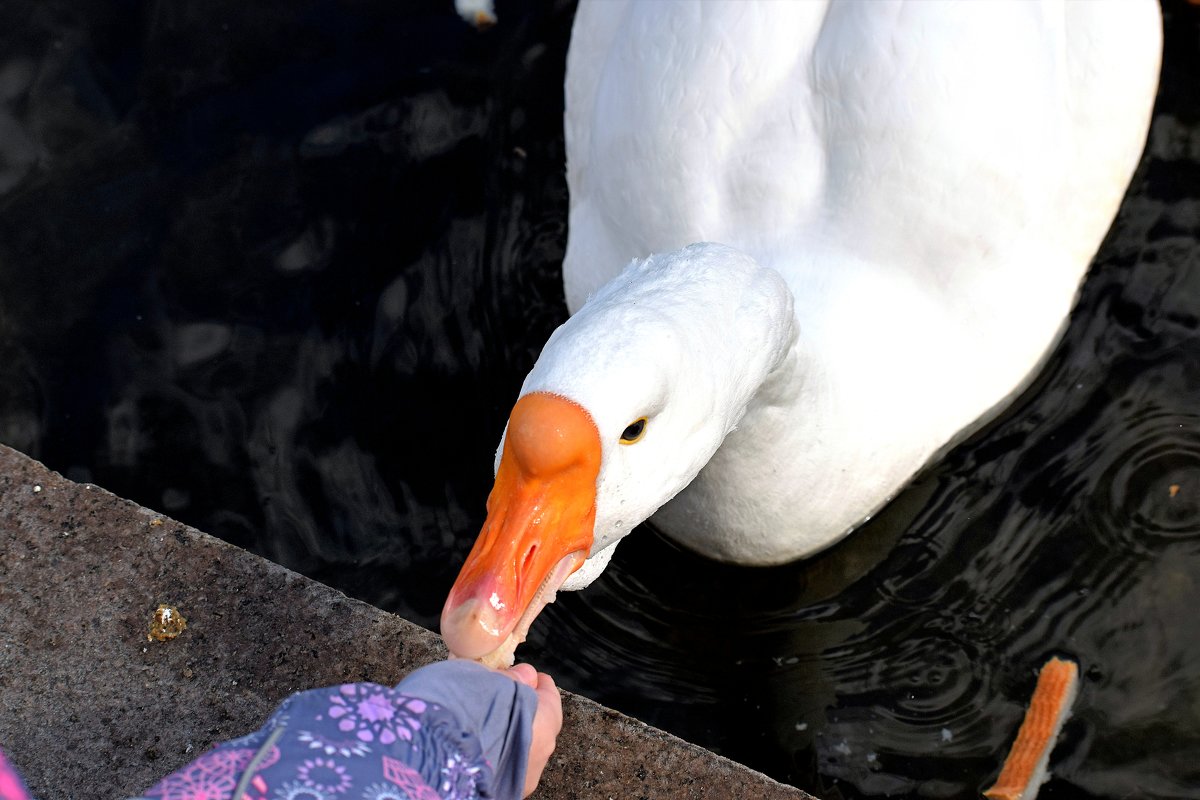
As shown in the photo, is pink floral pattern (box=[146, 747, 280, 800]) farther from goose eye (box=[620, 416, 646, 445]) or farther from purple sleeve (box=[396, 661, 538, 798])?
goose eye (box=[620, 416, 646, 445])

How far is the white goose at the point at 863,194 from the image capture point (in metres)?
3.02

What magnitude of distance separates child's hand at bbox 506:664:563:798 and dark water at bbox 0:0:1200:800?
3.11 ft

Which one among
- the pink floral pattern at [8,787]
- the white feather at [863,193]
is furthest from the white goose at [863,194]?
the pink floral pattern at [8,787]

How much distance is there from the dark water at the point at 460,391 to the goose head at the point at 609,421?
1155 millimetres

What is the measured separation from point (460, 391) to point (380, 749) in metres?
2.13

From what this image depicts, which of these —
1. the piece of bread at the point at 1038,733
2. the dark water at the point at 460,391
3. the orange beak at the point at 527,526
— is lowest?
the piece of bread at the point at 1038,733

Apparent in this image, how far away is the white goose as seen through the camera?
3021mm

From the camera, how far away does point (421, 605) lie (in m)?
3.54

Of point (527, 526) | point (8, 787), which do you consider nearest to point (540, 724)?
point (527, 526)

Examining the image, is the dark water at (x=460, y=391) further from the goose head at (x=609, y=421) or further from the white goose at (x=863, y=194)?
the goose head at (x=609, y=421)

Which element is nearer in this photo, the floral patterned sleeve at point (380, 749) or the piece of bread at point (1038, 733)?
the floral patterned sleeve at point (380, 749)

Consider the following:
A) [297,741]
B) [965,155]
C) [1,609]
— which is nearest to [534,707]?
[297,741]

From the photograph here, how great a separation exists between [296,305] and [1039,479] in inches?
93.1

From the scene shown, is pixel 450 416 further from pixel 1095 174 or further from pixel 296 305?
pixel 1095 174
